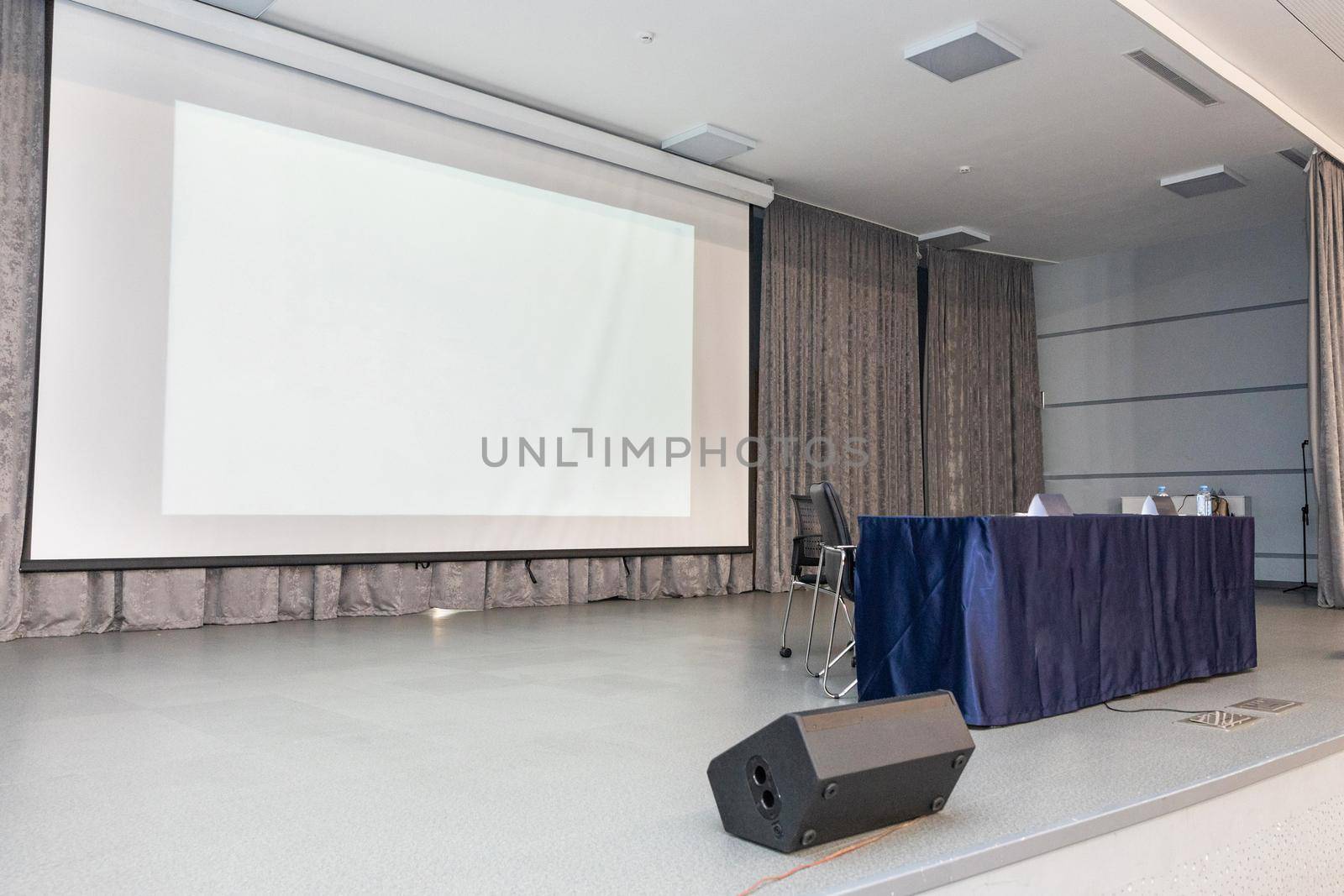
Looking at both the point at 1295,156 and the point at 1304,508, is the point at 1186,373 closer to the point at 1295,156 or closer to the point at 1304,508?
the point at 1304,508

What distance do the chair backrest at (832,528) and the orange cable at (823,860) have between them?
1.85 m

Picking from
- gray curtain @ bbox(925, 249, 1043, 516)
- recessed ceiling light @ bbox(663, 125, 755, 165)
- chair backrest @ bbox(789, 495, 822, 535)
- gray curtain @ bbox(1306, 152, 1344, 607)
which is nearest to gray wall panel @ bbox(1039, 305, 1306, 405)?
gray curtain @ bbox(925, 249, 1043, 516)

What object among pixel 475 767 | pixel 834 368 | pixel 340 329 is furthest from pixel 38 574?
pixel 834 368

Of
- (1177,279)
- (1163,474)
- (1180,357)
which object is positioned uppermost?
(1177,279)

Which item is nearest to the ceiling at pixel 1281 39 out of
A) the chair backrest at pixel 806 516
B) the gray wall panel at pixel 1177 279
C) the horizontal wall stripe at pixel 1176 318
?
the gray wall panel at pixel 1177 279

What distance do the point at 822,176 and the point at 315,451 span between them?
14.3ft

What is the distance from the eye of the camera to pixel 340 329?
5.59 meters

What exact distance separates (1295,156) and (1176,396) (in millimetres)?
2719

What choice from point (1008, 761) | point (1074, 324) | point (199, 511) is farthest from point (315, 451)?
point (1074, 324)

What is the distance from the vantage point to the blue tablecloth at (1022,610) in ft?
10.2

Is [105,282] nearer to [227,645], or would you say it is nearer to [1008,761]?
[227,645]

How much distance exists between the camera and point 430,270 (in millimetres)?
5945

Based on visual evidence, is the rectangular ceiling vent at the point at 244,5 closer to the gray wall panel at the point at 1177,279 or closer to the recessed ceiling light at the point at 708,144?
the recessed ceiling light at the point at 708,144

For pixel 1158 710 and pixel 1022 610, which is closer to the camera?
pixel 1022 610
